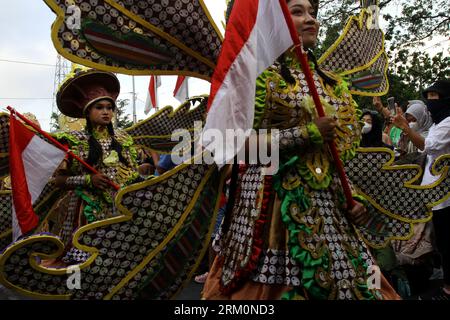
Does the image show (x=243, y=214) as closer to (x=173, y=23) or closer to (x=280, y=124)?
(x=280, y=124)

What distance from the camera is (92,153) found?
469 centimetres

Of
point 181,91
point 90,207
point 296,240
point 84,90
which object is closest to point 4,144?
point 90,207

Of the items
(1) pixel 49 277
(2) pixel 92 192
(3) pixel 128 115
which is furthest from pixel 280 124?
(3) pixel 128 115

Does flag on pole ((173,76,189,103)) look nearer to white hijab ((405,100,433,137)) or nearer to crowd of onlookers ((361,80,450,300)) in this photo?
crowd of onlookers ((361,80,450,300))

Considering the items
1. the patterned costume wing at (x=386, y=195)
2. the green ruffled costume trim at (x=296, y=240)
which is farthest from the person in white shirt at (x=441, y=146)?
the green ruffled costume trim at (x=296, y=240)

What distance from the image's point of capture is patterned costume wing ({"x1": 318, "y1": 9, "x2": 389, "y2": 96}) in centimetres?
328

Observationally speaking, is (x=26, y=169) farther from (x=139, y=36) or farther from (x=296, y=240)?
(x=296, y=240)

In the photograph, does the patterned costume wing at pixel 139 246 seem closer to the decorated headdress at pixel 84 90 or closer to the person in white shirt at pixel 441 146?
the person in white shirt at pixel 441 146

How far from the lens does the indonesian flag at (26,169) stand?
10.8ft

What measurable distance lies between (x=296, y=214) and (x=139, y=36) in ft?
3.46

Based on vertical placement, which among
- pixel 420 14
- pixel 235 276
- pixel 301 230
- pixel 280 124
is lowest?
pixel 235 276

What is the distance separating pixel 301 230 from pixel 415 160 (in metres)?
3.09

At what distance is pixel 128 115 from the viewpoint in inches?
1387

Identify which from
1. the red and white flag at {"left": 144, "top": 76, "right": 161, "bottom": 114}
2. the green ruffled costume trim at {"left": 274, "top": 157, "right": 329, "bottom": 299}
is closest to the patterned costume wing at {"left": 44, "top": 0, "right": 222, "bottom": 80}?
the green ruffled costume trim at {"left": 274, "top": 157, "right": 329, "bottom": 299}
